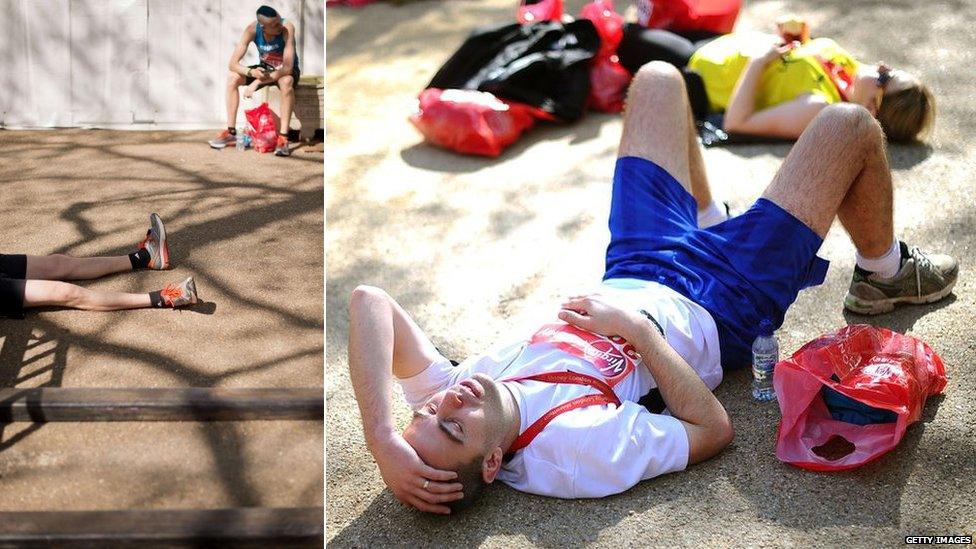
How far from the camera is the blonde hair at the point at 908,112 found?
3799 millimetres

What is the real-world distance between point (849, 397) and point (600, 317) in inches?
22.1

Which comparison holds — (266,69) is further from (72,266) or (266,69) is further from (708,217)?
(708,217)

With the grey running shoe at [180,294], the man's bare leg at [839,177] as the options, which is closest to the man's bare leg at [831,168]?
the man's bare leg at [839,177]

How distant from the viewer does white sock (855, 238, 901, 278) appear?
9.56 feet

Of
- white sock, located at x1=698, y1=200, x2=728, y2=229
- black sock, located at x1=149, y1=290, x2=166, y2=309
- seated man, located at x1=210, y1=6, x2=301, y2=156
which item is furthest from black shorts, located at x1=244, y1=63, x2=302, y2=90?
white sock, located at x1=698, y1=200, x2=728, y2=229

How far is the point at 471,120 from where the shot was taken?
426 centimetres

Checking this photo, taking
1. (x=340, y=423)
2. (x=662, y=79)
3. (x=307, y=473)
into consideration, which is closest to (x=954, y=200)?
(x=662, y=79)

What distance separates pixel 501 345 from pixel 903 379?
871 millimetres

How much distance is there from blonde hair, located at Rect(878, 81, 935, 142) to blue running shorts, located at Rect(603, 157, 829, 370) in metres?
1.29

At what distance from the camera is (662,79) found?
3.02 metres

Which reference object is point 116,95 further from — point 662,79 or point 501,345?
point 662,79

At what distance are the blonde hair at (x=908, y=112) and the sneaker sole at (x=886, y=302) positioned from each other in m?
1.01

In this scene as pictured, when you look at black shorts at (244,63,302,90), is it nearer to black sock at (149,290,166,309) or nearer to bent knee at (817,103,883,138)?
black sock at (149,290,166,309)

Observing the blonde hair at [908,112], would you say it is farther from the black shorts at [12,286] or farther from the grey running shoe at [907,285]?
the black shorts at [12,286]
